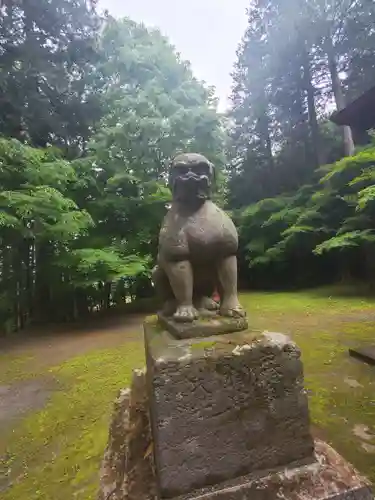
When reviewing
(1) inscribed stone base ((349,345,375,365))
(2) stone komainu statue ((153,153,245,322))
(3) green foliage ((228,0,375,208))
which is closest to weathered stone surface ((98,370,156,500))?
(2) stone komainu statue ((153,153,245,322))

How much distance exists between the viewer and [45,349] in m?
5.03

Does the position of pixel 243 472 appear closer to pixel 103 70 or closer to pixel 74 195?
pixel 74 195

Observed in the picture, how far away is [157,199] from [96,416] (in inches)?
195

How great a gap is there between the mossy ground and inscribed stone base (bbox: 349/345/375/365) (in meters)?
0.08

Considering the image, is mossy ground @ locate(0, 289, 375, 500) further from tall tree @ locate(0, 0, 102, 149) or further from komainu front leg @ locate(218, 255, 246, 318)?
tall tree @ locate(0, 0, 102, 149)

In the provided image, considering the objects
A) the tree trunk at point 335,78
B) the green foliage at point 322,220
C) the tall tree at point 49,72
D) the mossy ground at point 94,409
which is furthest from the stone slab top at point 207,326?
the tree trunk at point 335,78

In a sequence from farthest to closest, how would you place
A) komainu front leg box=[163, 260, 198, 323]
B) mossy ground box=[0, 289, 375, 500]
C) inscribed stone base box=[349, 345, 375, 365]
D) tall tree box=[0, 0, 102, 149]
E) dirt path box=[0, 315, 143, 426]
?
tall tree box=[0, 0, 102, 149]
inscribed stone base box=[349, 345, 375, 365]
dirt path box=[0, 315, 143, 426]
mossy ground box=[0, 289, 375, 500]
komainu front leg box=[163, 260, 198, 323]

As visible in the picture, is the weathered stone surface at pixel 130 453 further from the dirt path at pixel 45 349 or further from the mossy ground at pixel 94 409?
the dirt path at pixel 45 349

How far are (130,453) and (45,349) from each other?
388 cm

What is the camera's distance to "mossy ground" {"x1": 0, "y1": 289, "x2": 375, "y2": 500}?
1913 millimetres

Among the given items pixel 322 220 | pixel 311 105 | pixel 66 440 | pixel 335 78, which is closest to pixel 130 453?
pixel 66 440

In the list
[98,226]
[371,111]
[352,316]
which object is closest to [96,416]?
[352,316]

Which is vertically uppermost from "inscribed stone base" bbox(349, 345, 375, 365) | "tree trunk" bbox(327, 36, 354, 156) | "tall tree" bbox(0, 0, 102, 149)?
"tree trunk" bbox(327, 36, 354, 156)

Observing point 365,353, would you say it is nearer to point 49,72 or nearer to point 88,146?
point 88,146
